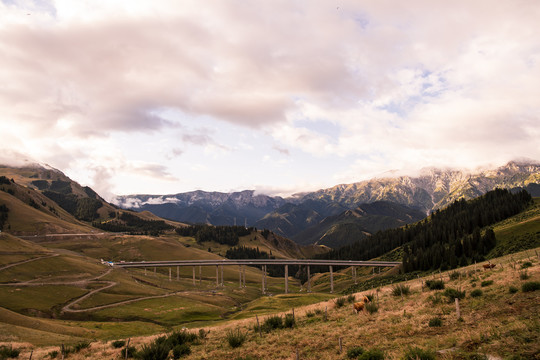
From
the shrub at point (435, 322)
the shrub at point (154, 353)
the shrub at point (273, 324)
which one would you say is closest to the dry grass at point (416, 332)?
the shrub at point (435, 322)

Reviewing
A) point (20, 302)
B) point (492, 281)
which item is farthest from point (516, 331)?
point (20, 302)

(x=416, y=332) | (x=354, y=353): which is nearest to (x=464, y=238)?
(x=416, y=332)

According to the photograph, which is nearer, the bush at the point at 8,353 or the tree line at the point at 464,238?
the bush at the point at 8,353

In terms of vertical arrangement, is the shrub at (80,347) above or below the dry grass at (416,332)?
below

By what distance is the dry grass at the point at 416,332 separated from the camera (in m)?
17.3

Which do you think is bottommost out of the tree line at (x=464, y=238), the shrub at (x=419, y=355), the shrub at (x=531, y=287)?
the tree line at (x=464, y=238)


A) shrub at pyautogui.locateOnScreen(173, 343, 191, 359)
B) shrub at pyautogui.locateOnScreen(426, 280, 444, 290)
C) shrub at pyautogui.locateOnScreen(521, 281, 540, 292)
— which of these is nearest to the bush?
shrub at pyautogui.locateOnScreen(173, 343, 191, 359)

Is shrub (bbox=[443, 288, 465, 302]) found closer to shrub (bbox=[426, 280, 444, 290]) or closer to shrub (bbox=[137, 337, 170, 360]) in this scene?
shrub (bbox=[426, 280, 444, 290])

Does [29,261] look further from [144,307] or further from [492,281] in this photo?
[492,281]

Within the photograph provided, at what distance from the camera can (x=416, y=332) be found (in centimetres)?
2236

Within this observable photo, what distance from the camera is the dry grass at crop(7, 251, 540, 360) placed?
56.9 ft

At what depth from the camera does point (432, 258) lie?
4781 inches

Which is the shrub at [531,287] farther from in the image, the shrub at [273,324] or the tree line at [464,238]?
the tree line at [464,238]

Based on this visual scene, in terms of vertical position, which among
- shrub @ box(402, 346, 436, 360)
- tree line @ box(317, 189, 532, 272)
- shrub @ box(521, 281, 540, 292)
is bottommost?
tree line @ box(317, 189, 532, 272)
